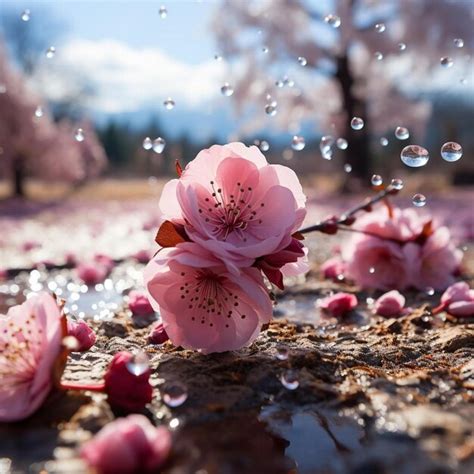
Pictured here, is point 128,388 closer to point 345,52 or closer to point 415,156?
point 415,156

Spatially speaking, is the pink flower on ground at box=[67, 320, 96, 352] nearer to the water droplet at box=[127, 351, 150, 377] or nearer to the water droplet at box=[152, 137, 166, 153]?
the water droplet at box=[127, 351, 150, 377]

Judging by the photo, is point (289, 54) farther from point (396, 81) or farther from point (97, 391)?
point (97, 391)

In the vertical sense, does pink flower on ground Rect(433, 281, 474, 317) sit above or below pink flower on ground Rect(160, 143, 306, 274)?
below

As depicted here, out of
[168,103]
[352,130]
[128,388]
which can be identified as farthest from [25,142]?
[128,388]

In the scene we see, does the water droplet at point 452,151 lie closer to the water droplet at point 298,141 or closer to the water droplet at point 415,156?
the water droplet at point 415,156

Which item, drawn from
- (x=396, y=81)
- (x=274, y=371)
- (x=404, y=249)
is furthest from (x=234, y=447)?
(x=396, y=81)

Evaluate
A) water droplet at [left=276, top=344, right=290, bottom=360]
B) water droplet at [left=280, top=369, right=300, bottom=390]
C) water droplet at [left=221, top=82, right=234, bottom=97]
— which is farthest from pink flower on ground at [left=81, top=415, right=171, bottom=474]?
water droplet at [left=221, top=82, right=234, bottom=97]
